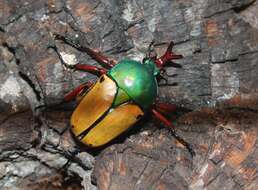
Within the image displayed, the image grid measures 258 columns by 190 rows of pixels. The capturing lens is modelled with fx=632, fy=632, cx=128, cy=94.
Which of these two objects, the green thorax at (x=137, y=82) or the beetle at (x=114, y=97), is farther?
the green thorax at (x=137, y=82)

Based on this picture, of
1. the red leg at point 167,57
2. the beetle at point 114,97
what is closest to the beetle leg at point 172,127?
the beetle at point 114,97

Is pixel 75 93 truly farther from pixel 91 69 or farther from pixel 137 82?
pixel 137 82

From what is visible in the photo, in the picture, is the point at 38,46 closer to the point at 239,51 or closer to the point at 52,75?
the point at 52,75

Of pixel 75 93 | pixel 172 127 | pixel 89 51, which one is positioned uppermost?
pixel 89 51

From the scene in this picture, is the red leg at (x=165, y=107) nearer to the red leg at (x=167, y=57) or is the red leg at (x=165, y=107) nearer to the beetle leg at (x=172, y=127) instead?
the beetle leg at (x=172, y=127)

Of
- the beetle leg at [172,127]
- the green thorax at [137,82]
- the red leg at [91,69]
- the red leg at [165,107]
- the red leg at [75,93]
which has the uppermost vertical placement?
the red leg at [91,69]

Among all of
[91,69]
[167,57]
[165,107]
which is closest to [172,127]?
[165,107]

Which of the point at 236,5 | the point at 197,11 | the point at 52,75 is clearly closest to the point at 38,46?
the point at 52,75
